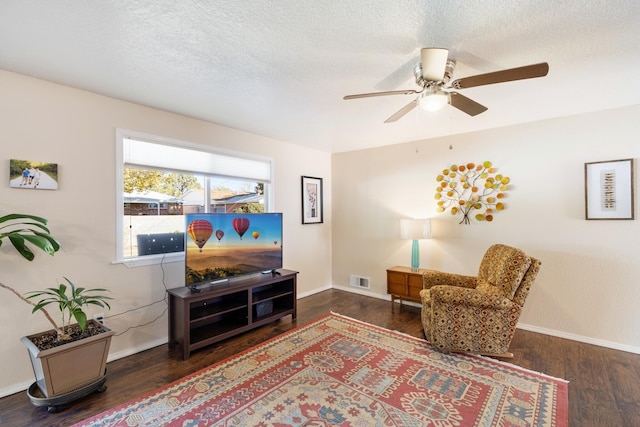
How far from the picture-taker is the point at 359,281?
15.5ft

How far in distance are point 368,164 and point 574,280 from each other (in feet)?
9.56

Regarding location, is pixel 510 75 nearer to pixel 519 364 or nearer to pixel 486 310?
pixel 486 310

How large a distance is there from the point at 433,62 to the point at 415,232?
A: 248 cm

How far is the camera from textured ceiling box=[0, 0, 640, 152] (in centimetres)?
148

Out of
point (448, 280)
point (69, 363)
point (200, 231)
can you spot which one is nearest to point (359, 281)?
point (448, 280)

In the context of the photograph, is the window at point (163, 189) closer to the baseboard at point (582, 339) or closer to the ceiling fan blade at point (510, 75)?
the ceiling fan blade at point (510, 75)

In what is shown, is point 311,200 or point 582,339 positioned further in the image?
point 311,200

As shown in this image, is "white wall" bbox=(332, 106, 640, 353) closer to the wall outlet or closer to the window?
the window

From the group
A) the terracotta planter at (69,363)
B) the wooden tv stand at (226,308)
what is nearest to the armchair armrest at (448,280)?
the wooden tv stand at (226,308)

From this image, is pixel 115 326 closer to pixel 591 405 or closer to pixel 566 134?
pixel 591 405

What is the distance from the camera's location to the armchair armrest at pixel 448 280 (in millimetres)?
3152

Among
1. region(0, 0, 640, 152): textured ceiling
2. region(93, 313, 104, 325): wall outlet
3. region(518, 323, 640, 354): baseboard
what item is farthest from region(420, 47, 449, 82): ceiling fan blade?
region(93, 313, 104, 325): wall outlet

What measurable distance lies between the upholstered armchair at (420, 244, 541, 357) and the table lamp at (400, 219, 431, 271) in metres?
1.08

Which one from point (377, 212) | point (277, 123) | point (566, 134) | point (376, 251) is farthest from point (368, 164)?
point (566, 134)
